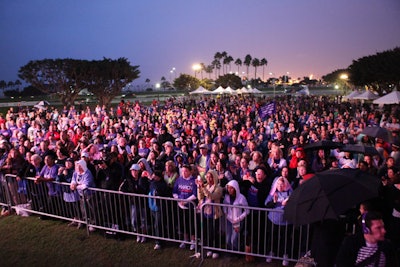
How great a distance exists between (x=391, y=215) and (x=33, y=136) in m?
13.8

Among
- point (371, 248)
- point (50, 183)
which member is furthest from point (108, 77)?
point (371, 248)

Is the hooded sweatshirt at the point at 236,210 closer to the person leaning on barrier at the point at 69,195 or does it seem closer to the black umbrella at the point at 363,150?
the black umbrella at the point at 363,150

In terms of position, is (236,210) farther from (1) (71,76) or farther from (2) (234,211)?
(1) (71,76)

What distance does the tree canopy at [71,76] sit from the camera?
3691cm

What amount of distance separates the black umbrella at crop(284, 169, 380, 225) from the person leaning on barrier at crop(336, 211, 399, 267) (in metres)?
0.30

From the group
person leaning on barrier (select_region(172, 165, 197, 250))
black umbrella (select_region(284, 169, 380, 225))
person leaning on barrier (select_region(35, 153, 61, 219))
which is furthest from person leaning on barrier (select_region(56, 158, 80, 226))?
black umbrella (select_region(284, 169, 380, 225))

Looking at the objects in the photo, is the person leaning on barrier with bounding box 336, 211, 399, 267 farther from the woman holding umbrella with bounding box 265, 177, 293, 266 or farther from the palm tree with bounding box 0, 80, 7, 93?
the palm tree with bounding box 0, 80, 7, 93

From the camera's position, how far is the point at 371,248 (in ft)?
9.07

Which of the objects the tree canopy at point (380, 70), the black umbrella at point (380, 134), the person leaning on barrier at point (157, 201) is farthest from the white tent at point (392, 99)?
the tree canopy at point (380, 70)

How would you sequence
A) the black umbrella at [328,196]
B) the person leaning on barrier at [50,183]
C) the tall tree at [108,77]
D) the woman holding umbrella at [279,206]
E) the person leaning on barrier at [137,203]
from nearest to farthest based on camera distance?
the black umbrella at [328,196], the woman holding umbrella at [279,206], the person leaning on barrier at [137,203], the person leaning on barrier at [50,183], the tall tree at [108,77]

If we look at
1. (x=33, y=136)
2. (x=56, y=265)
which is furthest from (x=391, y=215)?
(x=33, y=136)

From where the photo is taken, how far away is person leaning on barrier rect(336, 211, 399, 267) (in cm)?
272

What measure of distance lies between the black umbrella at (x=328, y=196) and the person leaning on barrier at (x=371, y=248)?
30cm

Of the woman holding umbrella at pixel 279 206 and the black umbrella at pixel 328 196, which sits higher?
the black umbrella at pixel 328 196
